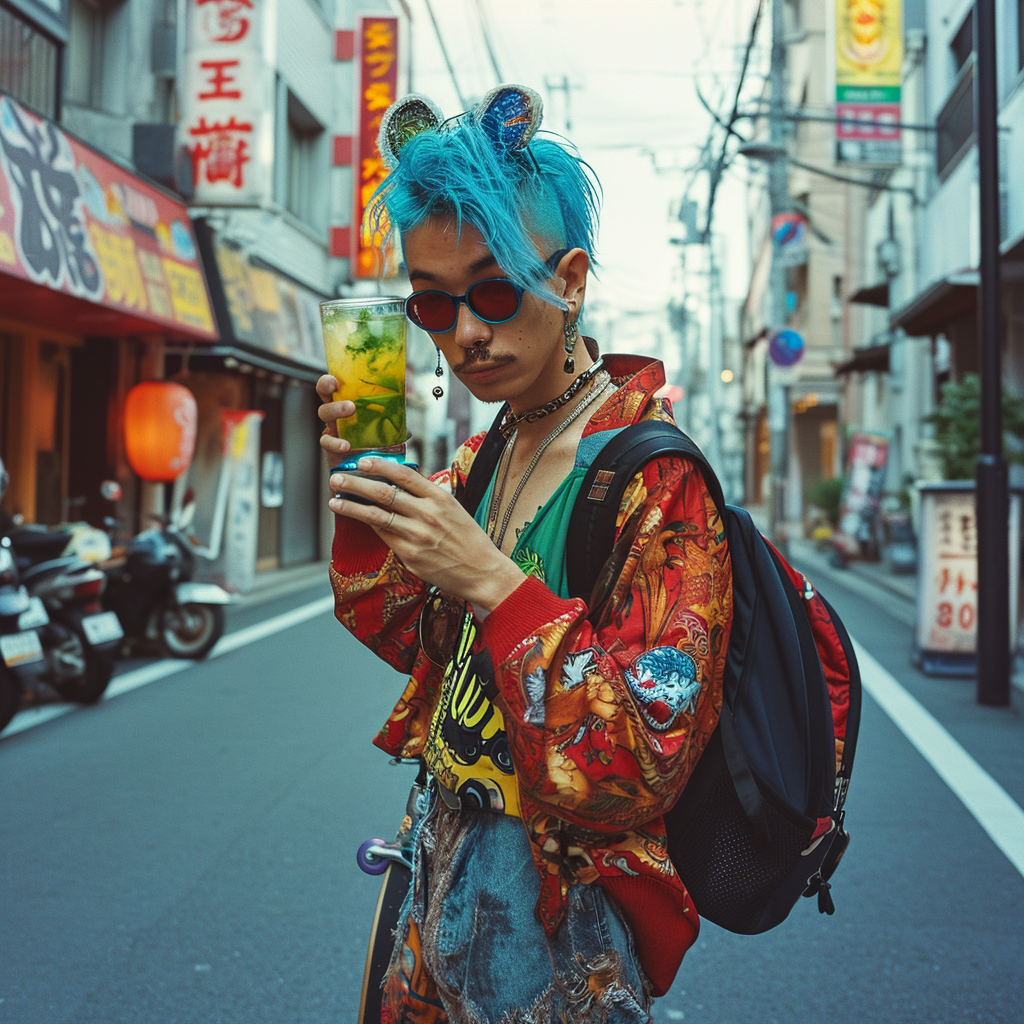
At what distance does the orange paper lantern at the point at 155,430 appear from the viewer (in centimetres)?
1112

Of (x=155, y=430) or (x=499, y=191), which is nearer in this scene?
(x=499, y=191)

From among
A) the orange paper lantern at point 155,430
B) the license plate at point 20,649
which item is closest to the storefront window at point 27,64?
the orange paper lantern at point 155,430

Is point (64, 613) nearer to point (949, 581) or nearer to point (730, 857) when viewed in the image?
point (730, 857)

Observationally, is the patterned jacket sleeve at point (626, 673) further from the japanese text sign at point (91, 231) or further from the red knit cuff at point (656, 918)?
the japanese text sign at point (91, 231)

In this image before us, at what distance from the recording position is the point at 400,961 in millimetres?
1579

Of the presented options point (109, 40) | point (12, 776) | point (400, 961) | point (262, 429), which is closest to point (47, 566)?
point (12, 776)

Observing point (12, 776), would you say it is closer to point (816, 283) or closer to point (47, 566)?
point (47, 566)

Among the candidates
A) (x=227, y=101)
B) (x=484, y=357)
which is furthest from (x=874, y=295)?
(x=484, y=357)

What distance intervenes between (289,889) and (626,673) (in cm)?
318

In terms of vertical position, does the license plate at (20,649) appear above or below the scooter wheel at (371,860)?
below

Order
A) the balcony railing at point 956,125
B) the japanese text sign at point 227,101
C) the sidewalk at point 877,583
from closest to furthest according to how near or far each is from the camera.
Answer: the sidewalk at point 877,583
the japanese text sign at point 227,101
the balcony railing at point 956,125

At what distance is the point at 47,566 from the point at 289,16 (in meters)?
12.8

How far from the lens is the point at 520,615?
3.88ft

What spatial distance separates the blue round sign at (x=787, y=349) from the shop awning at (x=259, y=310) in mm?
8373
